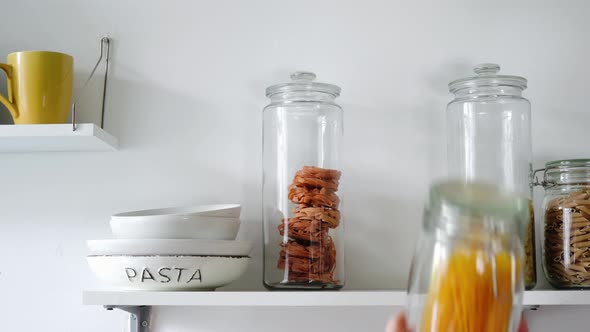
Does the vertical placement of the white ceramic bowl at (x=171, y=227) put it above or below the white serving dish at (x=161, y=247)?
above

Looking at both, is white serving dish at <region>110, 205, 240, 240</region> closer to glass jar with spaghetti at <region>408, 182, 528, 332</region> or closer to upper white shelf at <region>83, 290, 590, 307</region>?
upper white shelf at <region>83, 290, 590, 307</region>

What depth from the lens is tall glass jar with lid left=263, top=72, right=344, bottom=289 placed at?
3.80ft

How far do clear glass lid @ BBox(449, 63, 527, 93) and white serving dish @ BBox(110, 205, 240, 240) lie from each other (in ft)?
1.30

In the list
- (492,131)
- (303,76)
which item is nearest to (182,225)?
(303,76)

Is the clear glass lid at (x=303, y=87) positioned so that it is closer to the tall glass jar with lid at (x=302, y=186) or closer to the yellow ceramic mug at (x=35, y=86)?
the tall glass jar with lid at (x=302, y=186)

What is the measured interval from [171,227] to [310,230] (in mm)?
202

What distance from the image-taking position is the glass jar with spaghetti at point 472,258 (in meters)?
0.45

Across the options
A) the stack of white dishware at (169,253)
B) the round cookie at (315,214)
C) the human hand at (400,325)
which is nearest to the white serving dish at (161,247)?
the stack of white dishware at (169,253)

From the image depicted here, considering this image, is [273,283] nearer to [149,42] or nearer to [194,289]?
[194,289]

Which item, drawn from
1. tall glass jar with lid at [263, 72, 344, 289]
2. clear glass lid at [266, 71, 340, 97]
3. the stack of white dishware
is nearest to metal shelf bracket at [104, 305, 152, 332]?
the stack of white dishware

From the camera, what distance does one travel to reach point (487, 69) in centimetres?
123

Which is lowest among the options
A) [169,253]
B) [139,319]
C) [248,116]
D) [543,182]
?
[139,319]

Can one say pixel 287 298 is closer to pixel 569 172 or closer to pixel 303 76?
pixel 303 76

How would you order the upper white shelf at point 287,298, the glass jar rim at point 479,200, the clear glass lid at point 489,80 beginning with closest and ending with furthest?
1. the glass jar rim at point 479,200
2. the upper white shelf at point 287,298
3. the clear glass lid at point 489,80
